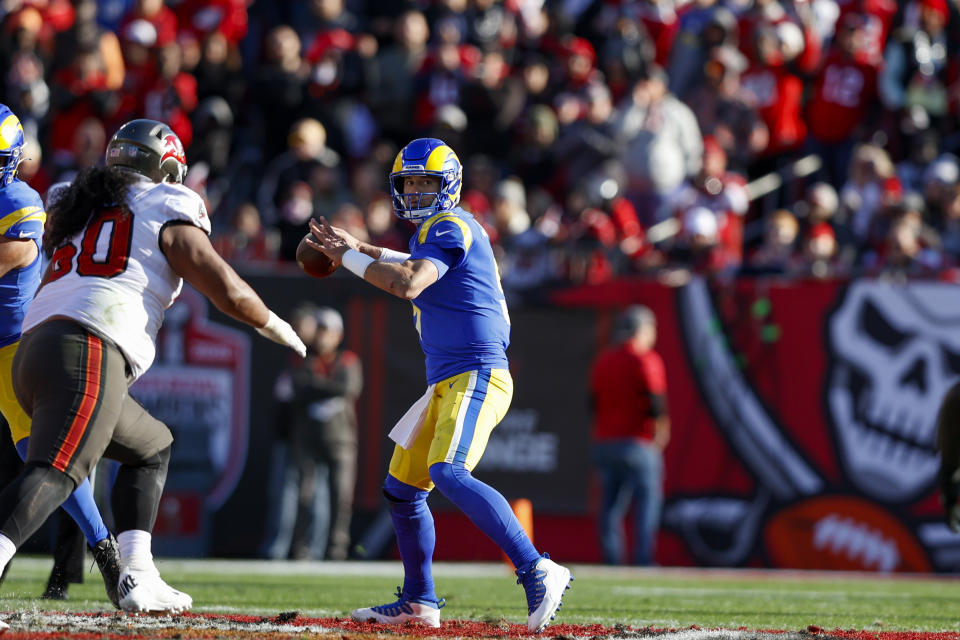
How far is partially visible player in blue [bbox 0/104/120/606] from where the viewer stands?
19.1 ft

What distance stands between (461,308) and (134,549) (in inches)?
64.2

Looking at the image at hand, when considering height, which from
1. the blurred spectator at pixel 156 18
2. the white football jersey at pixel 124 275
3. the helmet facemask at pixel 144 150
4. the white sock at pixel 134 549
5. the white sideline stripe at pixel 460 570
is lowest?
the white sideline stripe at pixel 460 570

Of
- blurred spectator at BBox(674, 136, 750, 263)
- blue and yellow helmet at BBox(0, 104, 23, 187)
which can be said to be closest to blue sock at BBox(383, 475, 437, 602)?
blue and yellow helmet at BBox(0, 104, 23, 187)

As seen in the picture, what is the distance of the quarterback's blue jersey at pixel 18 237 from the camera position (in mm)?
5812

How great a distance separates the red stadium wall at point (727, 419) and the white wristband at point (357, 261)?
5929 mm

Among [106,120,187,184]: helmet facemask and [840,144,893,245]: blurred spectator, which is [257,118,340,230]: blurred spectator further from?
[106,120,187,184]: helmet facemask

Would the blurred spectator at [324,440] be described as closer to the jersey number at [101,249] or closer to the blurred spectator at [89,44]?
the blurred spectator at [89,44]

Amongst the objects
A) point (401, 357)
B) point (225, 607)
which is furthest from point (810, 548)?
point (225, 607)

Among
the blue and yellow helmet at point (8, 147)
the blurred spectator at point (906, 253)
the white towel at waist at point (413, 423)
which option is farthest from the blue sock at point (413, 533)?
the blurred spectator at point (906, 253)

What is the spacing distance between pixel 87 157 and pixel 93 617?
26.1 feet

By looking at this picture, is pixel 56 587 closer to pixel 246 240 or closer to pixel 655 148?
pixel 246 240

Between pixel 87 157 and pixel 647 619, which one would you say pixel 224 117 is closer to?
pixel 87 157

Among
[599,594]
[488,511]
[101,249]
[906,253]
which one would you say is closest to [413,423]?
[488,511]

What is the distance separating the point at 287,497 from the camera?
11.4 meters
